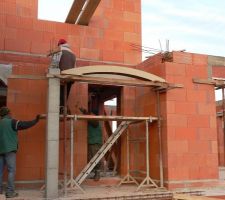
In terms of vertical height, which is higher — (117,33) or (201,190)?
(117,33)

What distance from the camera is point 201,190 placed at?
759 centimetres

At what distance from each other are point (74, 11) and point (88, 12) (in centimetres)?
33

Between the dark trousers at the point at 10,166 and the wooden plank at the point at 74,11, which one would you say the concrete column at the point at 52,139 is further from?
the wooden plank at the point at 74,11

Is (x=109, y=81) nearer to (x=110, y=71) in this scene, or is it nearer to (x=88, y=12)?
(x=110, y=71)

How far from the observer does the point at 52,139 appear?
21.5 feet

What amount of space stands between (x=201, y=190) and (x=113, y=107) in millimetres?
8896

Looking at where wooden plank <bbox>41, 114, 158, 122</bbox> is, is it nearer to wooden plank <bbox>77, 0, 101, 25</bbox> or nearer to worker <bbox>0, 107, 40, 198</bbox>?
worker <bbox>0, 107, 40, 198</bbox>

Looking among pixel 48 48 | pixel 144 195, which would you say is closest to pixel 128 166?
pixel 144 195

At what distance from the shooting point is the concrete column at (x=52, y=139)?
6469 millimetres

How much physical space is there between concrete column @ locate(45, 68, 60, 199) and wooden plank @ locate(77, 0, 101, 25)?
2118 mm

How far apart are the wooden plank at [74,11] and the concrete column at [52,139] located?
206 centimetres

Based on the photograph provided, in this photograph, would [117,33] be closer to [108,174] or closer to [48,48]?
[48,48]

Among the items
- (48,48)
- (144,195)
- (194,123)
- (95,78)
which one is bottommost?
(144,195)

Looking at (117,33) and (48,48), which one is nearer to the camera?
(48,48)
